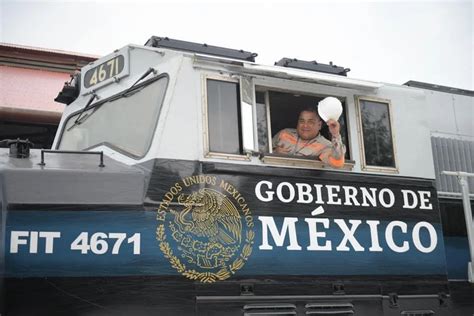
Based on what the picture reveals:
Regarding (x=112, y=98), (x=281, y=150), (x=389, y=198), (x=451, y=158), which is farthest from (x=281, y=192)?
(x=451, y=158)

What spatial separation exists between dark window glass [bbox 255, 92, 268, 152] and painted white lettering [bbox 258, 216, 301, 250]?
0.67m

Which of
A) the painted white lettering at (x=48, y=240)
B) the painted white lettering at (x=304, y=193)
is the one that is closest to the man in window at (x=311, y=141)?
the painted white lettering at (x=304, y=193)

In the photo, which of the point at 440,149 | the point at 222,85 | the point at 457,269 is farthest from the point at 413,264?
the point at 222,85

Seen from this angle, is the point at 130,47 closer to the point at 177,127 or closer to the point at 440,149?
the point at 177,127

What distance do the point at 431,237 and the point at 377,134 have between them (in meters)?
1.17

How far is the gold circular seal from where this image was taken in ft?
16.2

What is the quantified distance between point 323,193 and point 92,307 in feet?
7.60

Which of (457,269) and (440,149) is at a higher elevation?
(440,149)

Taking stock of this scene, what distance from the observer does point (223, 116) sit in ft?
17.9

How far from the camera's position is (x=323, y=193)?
565 centimetres

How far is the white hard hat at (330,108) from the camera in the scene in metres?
5.69

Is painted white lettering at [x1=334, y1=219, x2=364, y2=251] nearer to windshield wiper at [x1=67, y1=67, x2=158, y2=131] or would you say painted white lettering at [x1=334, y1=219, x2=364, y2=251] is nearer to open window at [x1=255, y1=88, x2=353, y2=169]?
open window at [x1=255, y1=88, x2=353, y2=169]

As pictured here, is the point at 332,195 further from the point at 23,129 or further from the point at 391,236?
the point at 23,129

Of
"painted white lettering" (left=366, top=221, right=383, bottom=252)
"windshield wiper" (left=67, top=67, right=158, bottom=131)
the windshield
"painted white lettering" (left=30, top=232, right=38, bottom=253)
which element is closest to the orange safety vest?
"painted white lettering" (left=366, top=221, right=383, bottom=252)
